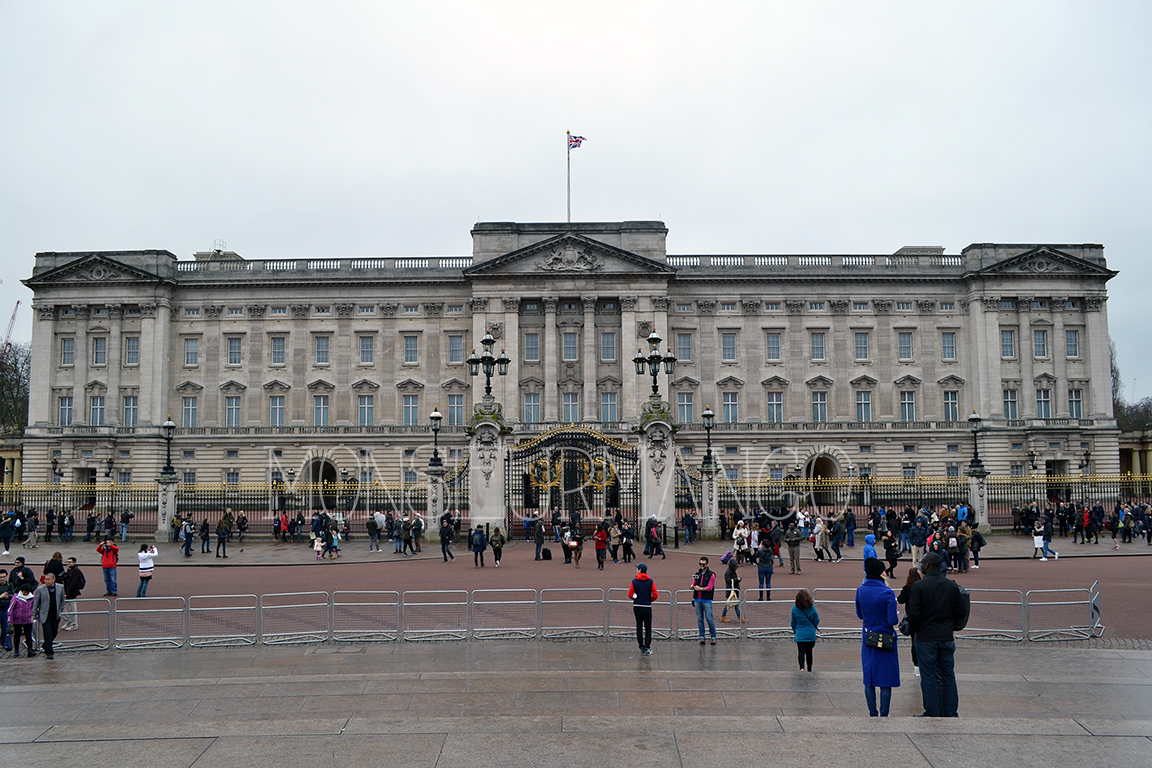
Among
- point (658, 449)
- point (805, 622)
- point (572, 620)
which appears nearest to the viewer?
point (805, 622)

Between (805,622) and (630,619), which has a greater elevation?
(805,622)

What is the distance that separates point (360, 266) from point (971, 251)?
46189 millimetres

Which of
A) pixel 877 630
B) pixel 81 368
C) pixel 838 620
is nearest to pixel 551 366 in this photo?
pixel 81 368

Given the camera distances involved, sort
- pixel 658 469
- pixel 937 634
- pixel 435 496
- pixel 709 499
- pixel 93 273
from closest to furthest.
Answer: pixel 937 634
pixel 658 469
pixel 435 496
pixel 709 499
pixel 93 273

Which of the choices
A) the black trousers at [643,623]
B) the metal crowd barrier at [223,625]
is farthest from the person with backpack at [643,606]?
the metal crowd barrier at [223,625]

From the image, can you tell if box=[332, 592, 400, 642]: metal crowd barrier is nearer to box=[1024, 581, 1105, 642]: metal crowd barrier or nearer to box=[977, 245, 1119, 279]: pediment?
box=[1024, 581, 1105, 642]: metal crowd barrier

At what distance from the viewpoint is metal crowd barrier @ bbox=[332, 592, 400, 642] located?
14.8m

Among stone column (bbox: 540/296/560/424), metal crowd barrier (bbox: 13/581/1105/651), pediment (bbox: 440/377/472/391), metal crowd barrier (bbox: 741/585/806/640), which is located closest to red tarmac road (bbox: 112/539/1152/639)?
metal crowd barrier (bbox: 741/585/806/640)

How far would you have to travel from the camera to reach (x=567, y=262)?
6016 cm

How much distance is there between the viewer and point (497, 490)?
32031 millimetres

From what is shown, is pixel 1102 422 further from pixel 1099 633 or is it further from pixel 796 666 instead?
pixel 796 666

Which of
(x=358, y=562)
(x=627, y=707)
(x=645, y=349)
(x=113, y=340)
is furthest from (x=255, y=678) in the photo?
(x=113, y=340)

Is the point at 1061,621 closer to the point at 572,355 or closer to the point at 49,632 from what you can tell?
the point at 49,632

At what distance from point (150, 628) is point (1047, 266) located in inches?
2518
